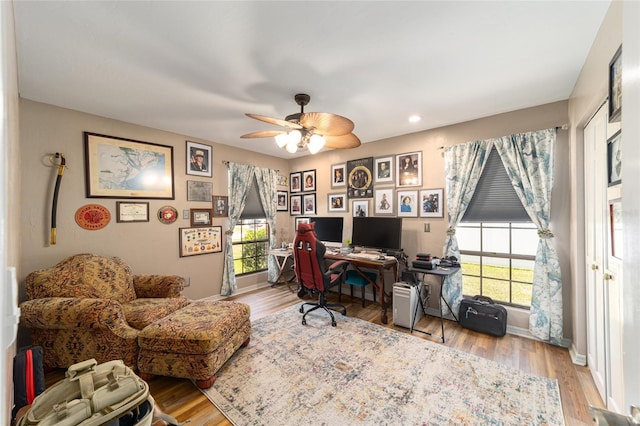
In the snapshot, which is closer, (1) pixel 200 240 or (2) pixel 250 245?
(1) pixel 200 240

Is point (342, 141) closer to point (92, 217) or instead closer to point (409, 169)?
point (409, 169)

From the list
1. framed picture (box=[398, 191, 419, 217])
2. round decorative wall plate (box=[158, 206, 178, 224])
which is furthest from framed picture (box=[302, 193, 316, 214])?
round decorative wall plate (box=[158, 206, 178, 224])

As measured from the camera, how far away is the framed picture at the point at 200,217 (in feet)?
13.0

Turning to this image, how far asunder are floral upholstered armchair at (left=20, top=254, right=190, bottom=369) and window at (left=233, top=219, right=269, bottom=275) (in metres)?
1.69

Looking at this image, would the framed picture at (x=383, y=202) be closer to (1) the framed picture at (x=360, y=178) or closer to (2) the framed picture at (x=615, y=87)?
(1) the framed picture at (x=360, y=178)

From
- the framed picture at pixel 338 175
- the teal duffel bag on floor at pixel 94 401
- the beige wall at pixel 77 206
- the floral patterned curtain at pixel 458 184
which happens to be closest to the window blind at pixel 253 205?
the beige wall at pixel 77 206

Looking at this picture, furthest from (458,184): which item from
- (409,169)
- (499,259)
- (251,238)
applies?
(251,238)

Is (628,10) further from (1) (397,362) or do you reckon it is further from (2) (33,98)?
(2) (33,98)

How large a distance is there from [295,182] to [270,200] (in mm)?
685

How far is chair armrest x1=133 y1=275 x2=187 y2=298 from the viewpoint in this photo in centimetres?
303

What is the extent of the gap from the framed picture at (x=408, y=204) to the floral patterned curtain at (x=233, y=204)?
2.63m

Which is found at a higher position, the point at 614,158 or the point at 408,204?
the point at 614,158

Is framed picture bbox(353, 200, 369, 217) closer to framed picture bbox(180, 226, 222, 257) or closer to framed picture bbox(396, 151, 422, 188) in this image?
framed picture bbox(396, 151, 422, 188)

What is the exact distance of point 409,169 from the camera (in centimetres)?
383
